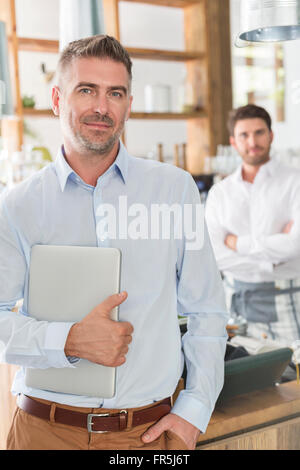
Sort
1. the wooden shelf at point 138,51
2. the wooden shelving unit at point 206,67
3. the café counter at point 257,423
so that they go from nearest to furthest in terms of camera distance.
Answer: the café counter at point 257,423
the wooden shelf at point 138,51
the wooden shelving unit at point 206,67

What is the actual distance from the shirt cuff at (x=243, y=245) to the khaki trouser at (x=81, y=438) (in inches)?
75.2

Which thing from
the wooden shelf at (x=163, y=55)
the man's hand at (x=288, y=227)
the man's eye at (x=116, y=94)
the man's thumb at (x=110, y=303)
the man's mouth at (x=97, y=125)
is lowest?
the man's hand at (x=288, y=227)

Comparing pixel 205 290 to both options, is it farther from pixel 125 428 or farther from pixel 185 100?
pixel 185 100

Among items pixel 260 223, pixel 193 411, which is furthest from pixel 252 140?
pixel 193 411

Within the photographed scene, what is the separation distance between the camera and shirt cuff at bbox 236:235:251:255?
3023 millimetres

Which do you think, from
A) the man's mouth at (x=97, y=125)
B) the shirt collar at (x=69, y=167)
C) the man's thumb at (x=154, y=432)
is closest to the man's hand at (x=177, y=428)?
the man's thumb at (x=154, y=432)

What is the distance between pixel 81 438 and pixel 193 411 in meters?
0.25

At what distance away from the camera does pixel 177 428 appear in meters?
1.20

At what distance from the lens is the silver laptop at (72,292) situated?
44.9 inches

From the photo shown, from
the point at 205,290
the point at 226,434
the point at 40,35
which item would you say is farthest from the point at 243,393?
the point at 40,35

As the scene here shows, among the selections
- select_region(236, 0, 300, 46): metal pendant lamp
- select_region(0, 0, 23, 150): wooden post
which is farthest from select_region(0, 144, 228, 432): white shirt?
select_region(0, 0, 23, 150): wooden post

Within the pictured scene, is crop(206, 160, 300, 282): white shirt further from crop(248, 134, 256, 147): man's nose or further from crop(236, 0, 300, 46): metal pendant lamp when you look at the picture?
crop(236, 0, 300, 46): metal pendant lamp

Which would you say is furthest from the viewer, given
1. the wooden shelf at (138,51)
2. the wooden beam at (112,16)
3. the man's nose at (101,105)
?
the wooden beam at (112,16)

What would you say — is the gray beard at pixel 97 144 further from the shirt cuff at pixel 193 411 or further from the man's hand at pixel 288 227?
the man's hand at pixel 288 227
